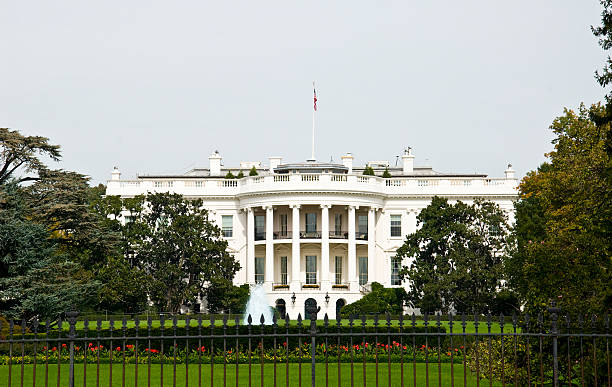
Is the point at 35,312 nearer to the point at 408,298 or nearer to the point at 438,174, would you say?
the point at 408,298

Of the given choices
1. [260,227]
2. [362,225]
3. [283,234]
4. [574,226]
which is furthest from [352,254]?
[574,226]

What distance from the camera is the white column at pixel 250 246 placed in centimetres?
6769

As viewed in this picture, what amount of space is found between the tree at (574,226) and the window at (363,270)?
28.2 meters

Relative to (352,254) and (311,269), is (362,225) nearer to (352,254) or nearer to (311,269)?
(352,254)

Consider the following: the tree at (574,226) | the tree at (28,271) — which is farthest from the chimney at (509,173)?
→ the tree at (28,271)

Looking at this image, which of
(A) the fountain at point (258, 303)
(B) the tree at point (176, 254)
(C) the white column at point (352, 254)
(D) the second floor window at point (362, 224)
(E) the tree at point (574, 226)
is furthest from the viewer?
(D) the second floor window at point (362, 224)

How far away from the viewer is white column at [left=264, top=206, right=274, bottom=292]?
6638cm

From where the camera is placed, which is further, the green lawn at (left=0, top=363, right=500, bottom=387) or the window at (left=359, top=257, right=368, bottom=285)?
the window at (left=359, top=257, right=368, bottom=285)

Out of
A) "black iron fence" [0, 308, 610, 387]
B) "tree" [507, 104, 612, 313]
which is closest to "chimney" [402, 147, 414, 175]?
"tree" [507, 104, 612, 313]

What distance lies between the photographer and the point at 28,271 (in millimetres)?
37062

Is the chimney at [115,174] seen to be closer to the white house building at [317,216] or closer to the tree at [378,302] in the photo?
the white house building at [317,216]

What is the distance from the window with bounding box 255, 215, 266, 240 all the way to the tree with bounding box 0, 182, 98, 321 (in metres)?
30.1

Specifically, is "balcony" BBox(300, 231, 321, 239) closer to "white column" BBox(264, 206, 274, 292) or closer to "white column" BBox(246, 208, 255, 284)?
"white column" BBox(264, 206, 274, 292)

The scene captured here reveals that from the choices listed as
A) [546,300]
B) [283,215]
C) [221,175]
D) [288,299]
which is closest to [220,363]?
[546,300]
